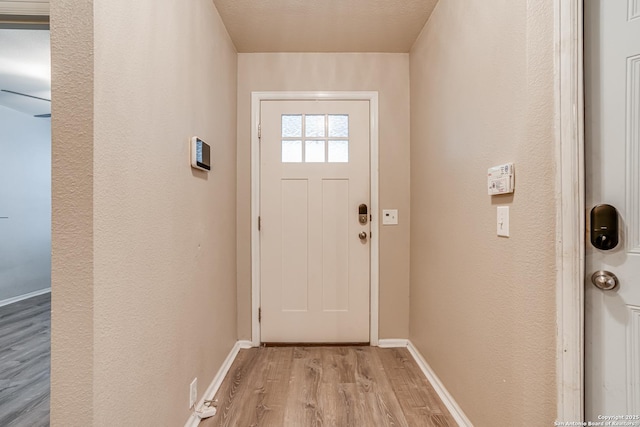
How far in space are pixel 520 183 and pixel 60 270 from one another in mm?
1514

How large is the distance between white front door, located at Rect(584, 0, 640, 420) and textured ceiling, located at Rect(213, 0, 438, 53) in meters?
1.28

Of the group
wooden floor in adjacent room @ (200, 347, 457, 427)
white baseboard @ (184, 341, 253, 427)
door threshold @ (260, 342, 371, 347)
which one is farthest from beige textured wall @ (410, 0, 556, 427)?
white baseboard @ (184, 341, 253, 427)

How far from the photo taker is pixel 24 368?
1995mm

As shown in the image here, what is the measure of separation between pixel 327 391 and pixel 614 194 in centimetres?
169

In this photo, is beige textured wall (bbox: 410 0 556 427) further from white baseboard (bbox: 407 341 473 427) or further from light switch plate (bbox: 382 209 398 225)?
light switch plate (bbox: 382 209 398 225)

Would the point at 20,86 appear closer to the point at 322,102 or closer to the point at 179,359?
the point at 322,102

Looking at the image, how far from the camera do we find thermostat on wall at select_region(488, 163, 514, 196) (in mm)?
1123

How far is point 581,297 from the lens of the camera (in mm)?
891

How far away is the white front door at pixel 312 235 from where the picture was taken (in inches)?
94.3

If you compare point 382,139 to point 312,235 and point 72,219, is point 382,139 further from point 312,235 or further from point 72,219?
point 72,219

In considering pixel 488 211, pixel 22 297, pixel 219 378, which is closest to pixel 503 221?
pixel 488 211

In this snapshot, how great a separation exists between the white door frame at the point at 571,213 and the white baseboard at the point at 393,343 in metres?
1.54

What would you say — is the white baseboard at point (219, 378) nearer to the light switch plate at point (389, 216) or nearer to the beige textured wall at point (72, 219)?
the beige textured wall at point (72, 219)

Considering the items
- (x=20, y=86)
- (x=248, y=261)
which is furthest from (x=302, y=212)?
(x=20, y=86)
